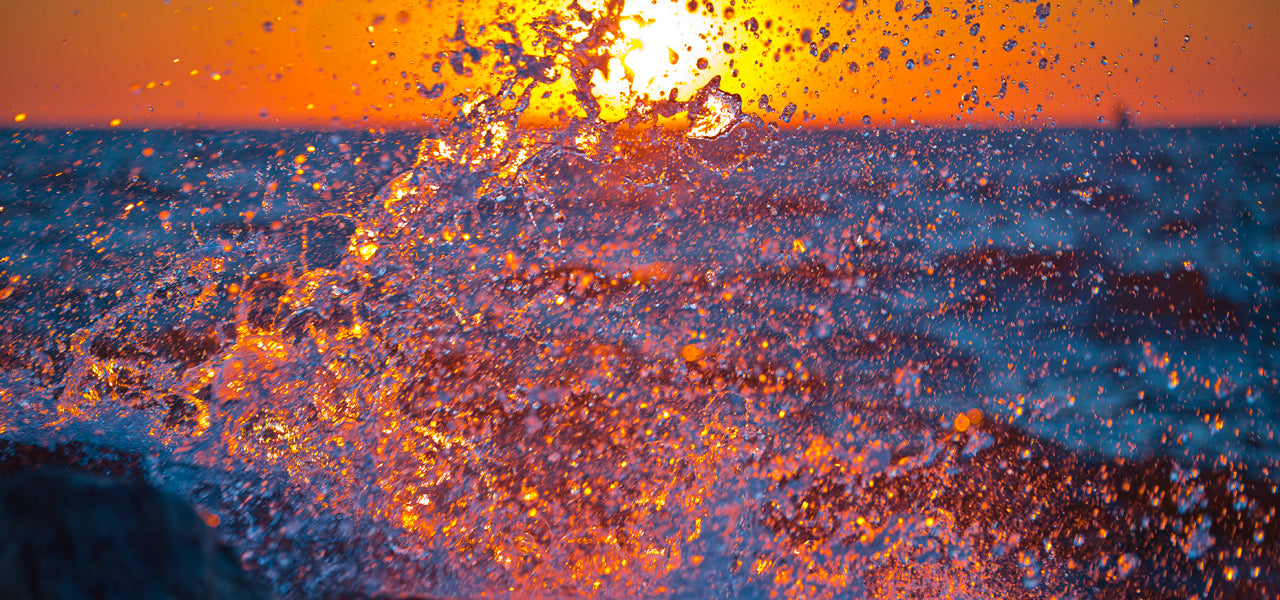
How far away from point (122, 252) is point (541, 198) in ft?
4.63

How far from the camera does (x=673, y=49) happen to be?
210 centimetres

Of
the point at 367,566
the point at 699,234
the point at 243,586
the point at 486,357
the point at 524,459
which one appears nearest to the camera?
the point at 243,586

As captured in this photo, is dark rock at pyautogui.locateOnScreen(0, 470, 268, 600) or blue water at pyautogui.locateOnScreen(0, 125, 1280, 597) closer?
dark rock at pyautogui.locateOnScreen(0, 470, 268, 600)

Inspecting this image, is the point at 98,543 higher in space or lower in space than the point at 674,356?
higher

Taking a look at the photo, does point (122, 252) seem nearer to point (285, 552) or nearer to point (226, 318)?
point (226, 318)

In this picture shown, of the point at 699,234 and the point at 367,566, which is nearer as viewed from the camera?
the point at 367,566

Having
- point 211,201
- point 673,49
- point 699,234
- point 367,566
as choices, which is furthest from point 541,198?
point 367,566

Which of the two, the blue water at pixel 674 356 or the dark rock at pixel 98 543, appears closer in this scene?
the dark rock at pixel 98 543

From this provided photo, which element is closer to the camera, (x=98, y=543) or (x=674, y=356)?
(x=98, y=543)

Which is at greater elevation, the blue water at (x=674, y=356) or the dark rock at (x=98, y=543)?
the dark rock at (x=98, y=543)

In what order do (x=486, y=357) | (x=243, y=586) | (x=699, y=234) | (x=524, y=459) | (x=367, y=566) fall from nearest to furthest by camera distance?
(x=243, y=586)
(x=367, y=566)
(x=524, y=459)
(x=486, y=357)
(x=699, y=234)

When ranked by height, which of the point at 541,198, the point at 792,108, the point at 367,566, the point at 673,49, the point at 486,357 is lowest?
the point at 367,566

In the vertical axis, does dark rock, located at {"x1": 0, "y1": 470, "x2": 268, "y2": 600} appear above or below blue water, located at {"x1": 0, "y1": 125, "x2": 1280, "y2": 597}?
above

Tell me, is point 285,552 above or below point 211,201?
below
